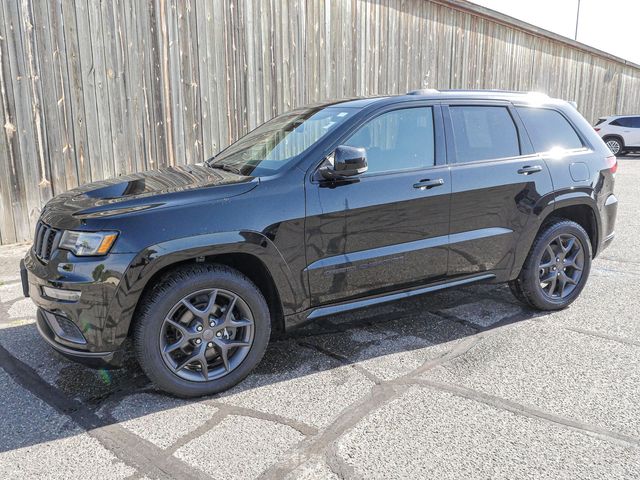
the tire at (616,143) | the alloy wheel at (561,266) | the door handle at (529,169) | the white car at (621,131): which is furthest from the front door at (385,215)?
the tire at (616,143)

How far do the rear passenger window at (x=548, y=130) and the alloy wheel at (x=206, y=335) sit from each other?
282 cm

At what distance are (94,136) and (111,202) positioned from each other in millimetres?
4061

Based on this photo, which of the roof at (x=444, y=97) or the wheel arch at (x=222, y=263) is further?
the roof at (x=444, y=97)

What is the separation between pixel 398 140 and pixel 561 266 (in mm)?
1919

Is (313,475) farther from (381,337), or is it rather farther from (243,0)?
(243,0)

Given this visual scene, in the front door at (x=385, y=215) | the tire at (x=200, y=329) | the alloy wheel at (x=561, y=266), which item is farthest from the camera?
the alloy wheel at (x=561, y=266)

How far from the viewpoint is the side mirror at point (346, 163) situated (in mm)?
3277

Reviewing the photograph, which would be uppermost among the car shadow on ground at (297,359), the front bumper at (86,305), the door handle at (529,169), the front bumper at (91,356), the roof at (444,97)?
the roof at (444,97)

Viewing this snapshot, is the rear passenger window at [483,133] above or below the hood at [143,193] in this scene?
above

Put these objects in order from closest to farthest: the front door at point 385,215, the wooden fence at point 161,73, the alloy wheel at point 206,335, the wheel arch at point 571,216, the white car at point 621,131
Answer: the alloy wheel at point 206,335 → the front door at point 385,215 → the wheel arch at point 571,216 → the wooden fence at point 161,73 → the white car at point 621,131

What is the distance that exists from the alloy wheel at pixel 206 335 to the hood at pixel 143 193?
57 centimetres

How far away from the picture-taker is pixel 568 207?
4590 mm

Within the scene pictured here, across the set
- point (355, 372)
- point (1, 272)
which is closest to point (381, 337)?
point (355, 372)

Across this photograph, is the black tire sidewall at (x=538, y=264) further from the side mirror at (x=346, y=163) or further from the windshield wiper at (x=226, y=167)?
the windshield wiper at (x=226, y=167)
